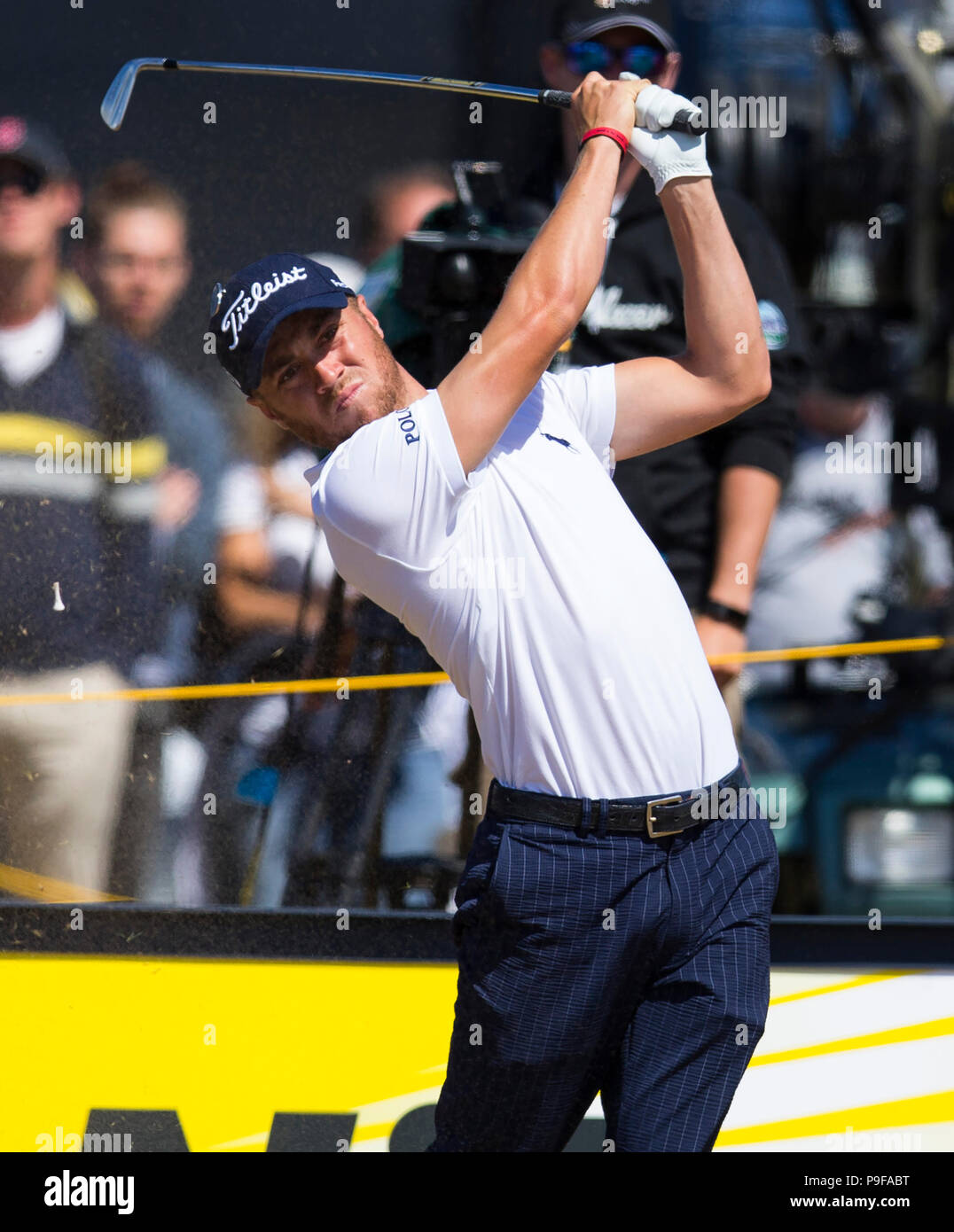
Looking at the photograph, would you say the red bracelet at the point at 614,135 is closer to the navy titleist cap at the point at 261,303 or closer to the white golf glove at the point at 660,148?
the white golf glove at the point at 660,148

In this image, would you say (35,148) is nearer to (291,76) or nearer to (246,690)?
(291,76)

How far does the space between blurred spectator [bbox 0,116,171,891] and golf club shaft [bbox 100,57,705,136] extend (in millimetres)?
229

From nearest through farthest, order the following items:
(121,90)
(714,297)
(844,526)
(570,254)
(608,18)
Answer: (570,254), (714,297), (121,90), (608,18), (844,526)

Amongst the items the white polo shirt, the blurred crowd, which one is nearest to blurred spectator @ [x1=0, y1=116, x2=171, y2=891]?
the blurred crowd

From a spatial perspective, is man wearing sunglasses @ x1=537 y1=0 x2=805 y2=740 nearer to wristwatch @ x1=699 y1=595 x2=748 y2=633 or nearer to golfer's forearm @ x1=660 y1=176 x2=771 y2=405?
wristwatch @ x1=699 y1=595 x2=748 y2=633

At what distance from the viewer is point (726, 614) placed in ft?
7.61

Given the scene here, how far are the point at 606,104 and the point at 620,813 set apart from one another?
845 millimetres

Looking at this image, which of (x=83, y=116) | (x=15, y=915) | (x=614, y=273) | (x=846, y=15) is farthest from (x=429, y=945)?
(x=846, y=15)

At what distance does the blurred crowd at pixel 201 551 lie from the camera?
2.35m

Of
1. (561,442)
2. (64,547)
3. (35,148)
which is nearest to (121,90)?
(35,148)

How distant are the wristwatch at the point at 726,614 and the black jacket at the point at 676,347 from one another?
54 millimetres

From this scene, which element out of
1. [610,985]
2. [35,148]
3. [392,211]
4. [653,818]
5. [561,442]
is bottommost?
[610,985]

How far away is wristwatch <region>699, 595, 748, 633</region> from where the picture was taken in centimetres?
232

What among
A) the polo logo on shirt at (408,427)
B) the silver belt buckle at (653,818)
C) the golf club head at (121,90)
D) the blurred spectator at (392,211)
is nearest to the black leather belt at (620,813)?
the silver belt buckle at (653,818)
